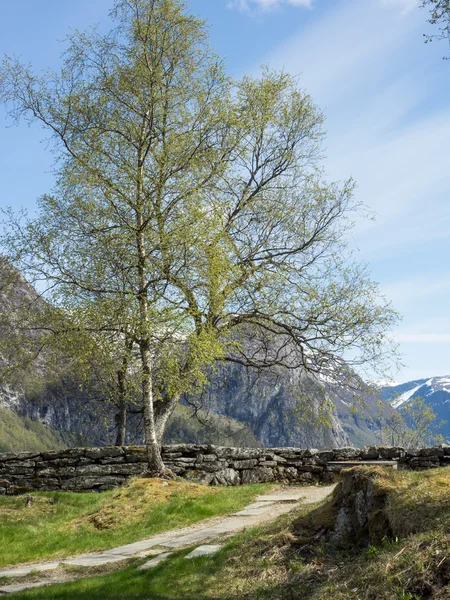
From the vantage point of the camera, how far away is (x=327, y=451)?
57.0ft

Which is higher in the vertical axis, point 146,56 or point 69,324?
point 146,56

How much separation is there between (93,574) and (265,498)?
614 centimetres

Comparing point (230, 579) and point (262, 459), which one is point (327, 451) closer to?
point (262, 459)

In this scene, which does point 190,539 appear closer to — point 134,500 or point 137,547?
point 137,547

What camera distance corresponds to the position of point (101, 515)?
1239 cm

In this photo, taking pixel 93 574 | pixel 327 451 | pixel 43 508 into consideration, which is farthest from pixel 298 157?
pixel 93 574

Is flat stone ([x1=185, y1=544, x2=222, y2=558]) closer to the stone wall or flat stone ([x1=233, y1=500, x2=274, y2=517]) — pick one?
flat stone ([x1=233, y1=500, x2=274, y2=517])

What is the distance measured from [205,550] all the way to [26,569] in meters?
3.27

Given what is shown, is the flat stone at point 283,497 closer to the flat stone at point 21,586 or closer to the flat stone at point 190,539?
the flat stone at point 190,539

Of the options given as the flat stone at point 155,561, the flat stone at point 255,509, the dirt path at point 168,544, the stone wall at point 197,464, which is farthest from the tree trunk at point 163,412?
the flat stone at point 155,561

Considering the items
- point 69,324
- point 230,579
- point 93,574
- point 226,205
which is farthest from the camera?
point 226,205

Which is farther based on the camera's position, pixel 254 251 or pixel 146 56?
pixel 254 251

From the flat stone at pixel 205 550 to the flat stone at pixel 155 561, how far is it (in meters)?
0.43

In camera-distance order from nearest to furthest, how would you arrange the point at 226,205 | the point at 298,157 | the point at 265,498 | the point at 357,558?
the point at 357,558 < the point at 265,498 < the point at 226,205 < the point at 298,157
